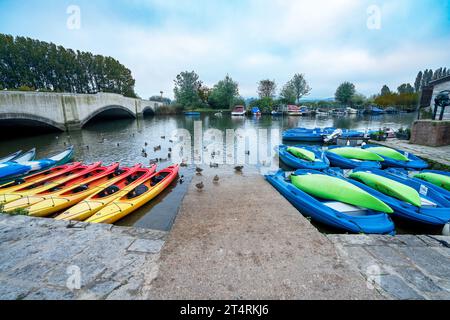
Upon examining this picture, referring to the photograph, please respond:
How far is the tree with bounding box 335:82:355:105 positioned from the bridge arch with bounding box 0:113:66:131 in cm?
8150

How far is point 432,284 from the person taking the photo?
8.38 feet

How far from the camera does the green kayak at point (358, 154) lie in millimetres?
10383

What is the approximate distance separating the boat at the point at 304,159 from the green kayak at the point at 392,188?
2.62 meters

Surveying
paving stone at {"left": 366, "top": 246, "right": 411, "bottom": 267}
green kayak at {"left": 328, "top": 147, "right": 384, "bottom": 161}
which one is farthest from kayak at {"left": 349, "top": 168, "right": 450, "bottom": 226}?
green kayak at {"left": 328, "top": 147, "right": 384, "bottom": 161}

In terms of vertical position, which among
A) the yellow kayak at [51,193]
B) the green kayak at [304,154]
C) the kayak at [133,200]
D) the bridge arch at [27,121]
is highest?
the bridge arch at [27,121]

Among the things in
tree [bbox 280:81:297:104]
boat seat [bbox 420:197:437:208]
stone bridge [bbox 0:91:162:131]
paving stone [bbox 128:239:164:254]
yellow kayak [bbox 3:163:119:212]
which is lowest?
yellow kayak [bbox 3:163:119:212]

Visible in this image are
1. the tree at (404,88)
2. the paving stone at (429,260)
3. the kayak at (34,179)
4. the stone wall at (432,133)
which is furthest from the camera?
the tree at (404,88)

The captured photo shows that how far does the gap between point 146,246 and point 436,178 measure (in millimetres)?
10130

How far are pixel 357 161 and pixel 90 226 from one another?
12011 mm

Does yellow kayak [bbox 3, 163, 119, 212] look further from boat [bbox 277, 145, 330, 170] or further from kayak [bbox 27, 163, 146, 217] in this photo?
boat [bbox 277, 145, 330, 170]

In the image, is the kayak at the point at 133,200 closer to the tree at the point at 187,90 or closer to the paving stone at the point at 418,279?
the paving stone at the point at 418,279

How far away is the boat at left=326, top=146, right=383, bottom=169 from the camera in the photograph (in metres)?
10.1

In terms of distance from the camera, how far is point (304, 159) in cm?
1091

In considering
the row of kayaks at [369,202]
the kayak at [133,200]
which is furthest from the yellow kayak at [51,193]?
the row of kayaks at [369,202]
